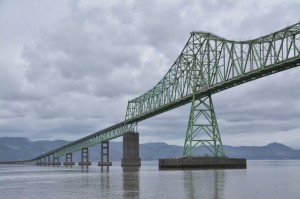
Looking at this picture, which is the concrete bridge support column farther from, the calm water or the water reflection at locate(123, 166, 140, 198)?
the calm water

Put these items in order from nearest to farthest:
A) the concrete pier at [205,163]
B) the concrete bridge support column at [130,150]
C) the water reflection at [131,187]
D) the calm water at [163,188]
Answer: the calm water at [163,188], the water reflection at [131,187], the concrete pier at [205,163], the concrete bridge support column at [130,150]

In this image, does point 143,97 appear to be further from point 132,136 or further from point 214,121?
point 214,121

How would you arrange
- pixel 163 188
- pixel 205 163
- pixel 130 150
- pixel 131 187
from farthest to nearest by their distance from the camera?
1. pixel 130 150
2. pixel 205 163
3. pixel 131 187
4. pixel 163 188

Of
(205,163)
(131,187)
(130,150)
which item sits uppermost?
(130,150)

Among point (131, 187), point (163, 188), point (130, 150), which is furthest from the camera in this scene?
point (130, 150)

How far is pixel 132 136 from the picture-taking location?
564ft

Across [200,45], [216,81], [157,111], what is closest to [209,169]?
[216,81]

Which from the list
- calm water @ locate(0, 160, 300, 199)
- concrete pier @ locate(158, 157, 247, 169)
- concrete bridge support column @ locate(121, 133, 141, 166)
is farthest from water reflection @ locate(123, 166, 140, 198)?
concrete bridge support column @ locate(121, 133, 141, 166)

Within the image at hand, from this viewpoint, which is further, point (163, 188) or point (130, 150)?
point (130, 150)

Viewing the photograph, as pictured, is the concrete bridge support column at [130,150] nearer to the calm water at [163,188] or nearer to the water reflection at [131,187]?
the water reflection at [131,187]

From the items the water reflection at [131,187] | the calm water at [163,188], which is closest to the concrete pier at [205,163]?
the water reflection at [131,187]

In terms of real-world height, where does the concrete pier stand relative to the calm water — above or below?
above

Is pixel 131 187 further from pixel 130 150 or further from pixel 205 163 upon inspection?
pixel 130 150

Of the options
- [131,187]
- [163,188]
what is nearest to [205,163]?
[131,187]
